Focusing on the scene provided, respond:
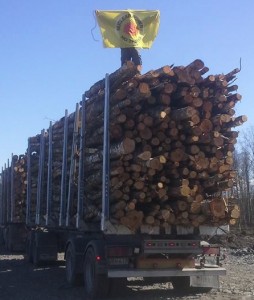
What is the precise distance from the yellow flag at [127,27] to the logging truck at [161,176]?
4505 millimetres

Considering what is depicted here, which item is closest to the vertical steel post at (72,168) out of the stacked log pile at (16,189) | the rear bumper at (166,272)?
the rear bumper at (166,272)

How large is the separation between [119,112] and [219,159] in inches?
82.9

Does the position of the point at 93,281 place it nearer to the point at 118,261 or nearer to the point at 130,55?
the point at 118,261

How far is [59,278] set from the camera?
13.4 m

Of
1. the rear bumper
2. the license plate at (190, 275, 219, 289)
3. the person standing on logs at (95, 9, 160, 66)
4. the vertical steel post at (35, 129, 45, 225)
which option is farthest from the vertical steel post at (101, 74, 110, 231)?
the vertical steel post at (35, 129, 45, 225)

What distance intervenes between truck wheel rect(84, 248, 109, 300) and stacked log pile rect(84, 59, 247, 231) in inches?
35.0

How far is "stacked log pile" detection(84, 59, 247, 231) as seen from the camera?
957 centimetres

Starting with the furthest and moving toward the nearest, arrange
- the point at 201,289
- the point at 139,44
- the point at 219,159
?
the point at 139,44 → the point at 201,289 → the point at 219,159

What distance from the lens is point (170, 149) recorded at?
9828 millimetres

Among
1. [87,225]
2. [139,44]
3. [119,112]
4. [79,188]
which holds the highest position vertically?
[139,44]

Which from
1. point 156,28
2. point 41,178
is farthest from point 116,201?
point 156,28

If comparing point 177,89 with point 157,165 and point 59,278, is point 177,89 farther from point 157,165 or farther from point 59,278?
point 59,278

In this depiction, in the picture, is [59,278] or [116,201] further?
[59,278]

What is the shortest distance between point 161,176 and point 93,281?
92.4 inches
